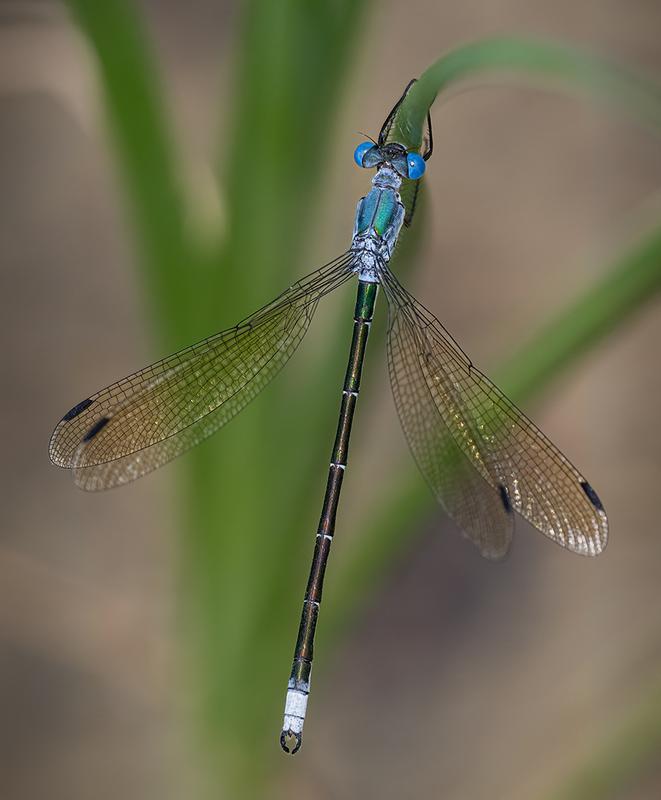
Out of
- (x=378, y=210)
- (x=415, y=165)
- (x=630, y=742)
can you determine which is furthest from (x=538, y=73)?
(x=630, y=742)

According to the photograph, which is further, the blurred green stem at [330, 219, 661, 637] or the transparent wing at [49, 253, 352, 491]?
the transparent wing at [49, 253, 352, 491]

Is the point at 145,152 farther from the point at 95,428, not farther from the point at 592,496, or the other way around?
the point at 592,496

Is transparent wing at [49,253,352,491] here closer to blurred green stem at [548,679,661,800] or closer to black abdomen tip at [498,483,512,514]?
black abdomen tip at [498,483,512,514]

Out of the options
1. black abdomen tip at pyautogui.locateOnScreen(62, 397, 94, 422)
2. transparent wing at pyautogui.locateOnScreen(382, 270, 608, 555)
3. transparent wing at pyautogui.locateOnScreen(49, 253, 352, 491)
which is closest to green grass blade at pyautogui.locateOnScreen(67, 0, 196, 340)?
transparent wing at pyautogui.locateOnScreen(49, 253, 352, 491)

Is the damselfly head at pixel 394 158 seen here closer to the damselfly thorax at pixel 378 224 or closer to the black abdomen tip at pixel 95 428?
the damselfly thorax at pixel 378 224

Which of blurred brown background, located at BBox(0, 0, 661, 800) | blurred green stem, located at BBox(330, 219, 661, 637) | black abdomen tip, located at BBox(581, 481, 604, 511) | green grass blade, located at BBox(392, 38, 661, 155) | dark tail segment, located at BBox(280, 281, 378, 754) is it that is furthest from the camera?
blurred brown background, located at BBox(0, 0, 661, 800)

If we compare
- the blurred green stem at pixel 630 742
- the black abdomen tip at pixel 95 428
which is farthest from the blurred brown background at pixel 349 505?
the black abdomen tip at pixel 95 428

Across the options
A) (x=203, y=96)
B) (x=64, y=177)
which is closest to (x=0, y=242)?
(x=64, y=177)
